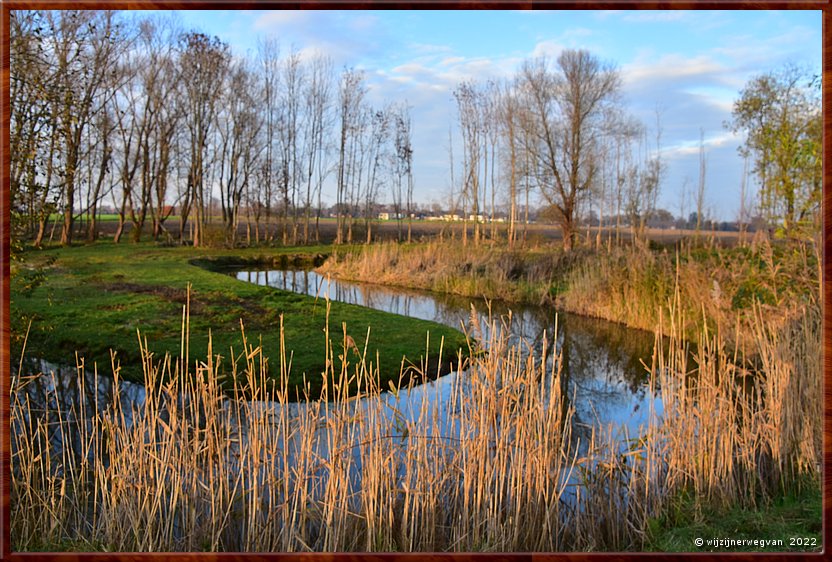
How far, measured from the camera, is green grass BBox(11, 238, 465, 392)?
4.98 metres

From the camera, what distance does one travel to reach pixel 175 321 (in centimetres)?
643

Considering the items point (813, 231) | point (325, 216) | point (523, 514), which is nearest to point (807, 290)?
point (813, 231)

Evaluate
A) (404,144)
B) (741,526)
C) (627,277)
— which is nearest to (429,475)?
(741,526)

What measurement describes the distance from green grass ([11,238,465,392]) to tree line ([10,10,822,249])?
98cm

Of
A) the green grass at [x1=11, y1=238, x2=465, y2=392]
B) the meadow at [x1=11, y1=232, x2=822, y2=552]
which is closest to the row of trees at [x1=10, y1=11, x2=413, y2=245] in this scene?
the green grass at [x1=11, y1=238, x2=465, y2=392]

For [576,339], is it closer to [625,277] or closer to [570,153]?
[625,277]

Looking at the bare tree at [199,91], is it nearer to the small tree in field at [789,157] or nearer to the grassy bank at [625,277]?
the grassy bank at [625,277]

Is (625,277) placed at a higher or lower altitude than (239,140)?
lower

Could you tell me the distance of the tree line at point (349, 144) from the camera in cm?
555

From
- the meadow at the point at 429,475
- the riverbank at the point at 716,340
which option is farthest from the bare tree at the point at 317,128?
the meadow at the point at 429,475

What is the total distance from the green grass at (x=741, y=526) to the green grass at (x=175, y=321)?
6.64ft

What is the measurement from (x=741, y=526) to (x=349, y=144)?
45.9 ft

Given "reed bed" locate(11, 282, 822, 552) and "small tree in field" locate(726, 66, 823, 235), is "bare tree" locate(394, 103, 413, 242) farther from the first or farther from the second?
"reed bed" locate(11, 282, 822, 552)

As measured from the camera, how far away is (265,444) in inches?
93.7
